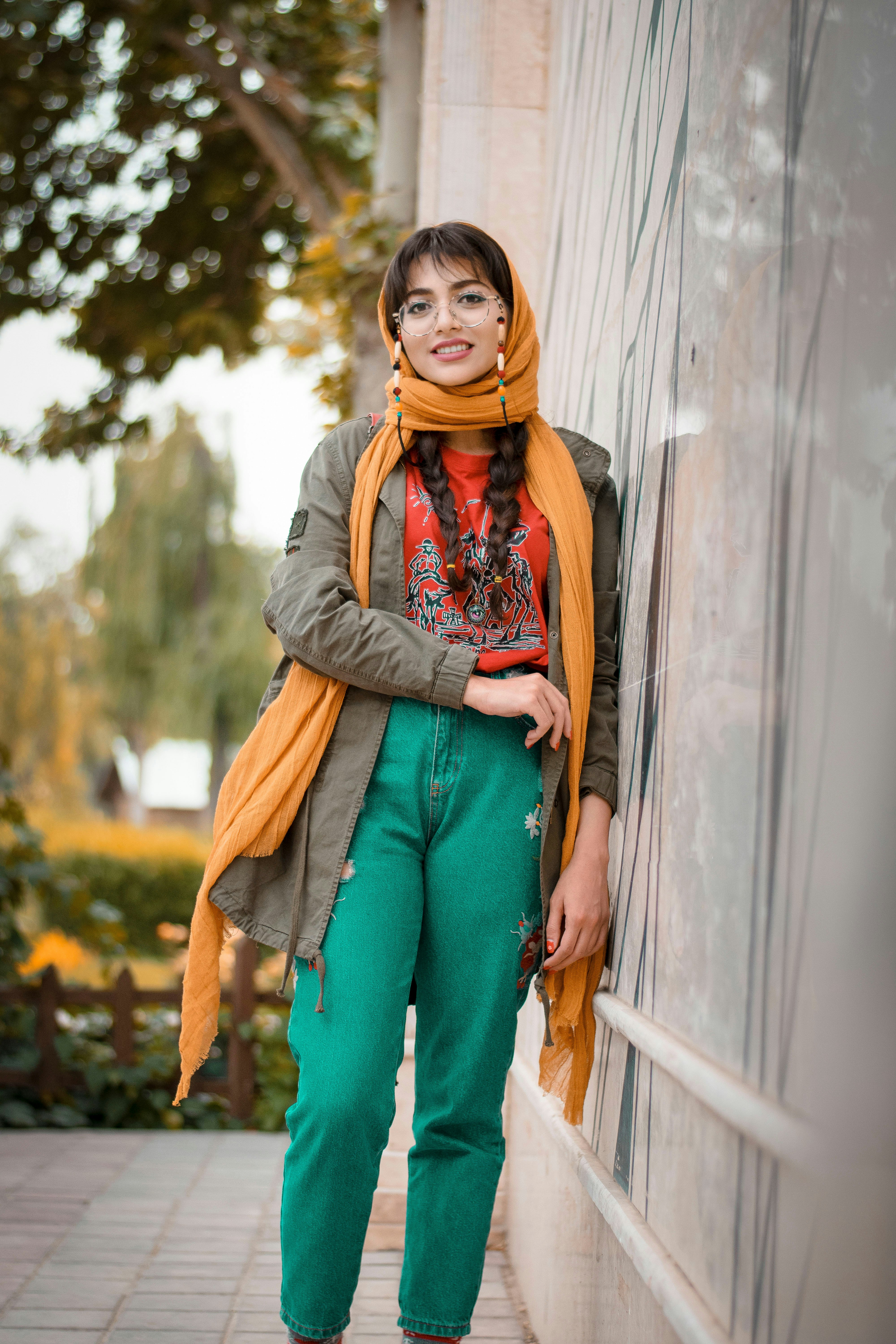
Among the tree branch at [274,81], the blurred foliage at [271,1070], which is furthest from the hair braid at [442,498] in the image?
the tree branch at [274,81]

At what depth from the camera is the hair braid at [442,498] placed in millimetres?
1645

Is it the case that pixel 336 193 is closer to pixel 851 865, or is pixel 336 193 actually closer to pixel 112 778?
pixel 851 865

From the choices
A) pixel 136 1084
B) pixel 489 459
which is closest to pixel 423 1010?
pixel 489 459

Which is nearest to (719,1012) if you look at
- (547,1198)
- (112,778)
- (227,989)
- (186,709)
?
(547,1198)

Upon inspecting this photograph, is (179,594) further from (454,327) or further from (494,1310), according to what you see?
(454,327)

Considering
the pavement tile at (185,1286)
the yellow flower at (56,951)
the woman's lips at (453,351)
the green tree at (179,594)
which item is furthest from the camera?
the green tree at (179,594)

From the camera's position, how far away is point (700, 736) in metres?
1.29

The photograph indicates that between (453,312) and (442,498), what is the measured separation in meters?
0.31

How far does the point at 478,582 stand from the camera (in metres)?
1.67

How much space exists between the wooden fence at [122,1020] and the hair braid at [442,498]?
10.0 ft

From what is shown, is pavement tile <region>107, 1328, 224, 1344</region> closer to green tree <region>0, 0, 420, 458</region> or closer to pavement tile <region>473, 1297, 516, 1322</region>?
pavement tile <region>473, 1297, 516, 1322</region>

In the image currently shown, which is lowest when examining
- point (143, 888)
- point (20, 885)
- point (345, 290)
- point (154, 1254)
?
point (143, 888)

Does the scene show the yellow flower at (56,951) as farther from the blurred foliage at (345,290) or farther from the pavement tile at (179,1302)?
the pavement tile at (179,1302)

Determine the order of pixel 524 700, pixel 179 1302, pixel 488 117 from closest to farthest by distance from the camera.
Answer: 1. pixel 524 700
2. pixel 179 1302
3. pixel 488 117
